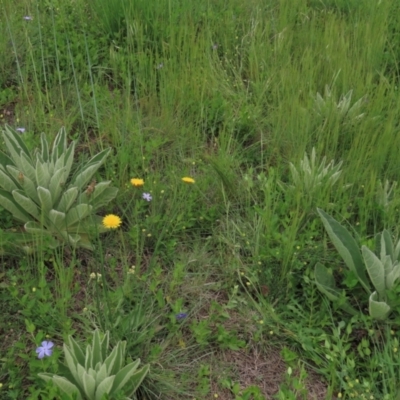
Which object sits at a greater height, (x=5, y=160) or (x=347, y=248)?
(x=5, y=160)

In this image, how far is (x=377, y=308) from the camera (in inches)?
65.3

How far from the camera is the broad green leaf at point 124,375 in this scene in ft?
4.59

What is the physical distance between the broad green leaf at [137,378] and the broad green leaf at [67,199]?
69cm

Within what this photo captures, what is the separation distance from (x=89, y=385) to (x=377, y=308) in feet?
3.02

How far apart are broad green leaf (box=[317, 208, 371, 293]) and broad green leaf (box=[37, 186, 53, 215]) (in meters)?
0.97

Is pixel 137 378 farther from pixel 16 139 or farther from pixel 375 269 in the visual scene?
pixel 16 139

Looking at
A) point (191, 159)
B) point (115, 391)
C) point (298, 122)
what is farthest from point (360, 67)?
point (115, 391)

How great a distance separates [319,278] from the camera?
1782mm

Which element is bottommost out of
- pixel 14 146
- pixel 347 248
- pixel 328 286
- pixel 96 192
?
pixel 328 286

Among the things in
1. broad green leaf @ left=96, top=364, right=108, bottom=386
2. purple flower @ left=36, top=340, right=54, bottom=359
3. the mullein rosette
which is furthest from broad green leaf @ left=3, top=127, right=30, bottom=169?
broad green leaf @ left=96, top=364, right=108, bottom=386

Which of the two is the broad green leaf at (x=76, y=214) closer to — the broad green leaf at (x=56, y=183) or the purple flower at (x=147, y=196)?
the broad green leaf at (x=56, y=183)

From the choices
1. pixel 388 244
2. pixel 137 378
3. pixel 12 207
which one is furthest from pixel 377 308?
pixel 12 207

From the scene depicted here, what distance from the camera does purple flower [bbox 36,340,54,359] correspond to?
1405 millimetres

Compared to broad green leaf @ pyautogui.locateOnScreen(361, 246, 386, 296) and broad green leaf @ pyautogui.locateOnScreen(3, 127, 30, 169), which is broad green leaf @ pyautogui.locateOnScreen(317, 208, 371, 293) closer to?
broad green leaf @ pyautogui.locateOnScreen(361, 246, 386, 296)
